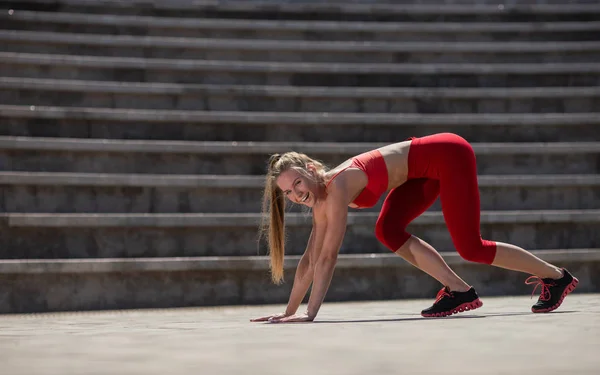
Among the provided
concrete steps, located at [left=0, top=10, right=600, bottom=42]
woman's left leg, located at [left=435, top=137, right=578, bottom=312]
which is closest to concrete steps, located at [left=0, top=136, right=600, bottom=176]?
concrete steps, located at [left=0, top=10, right=600, bottom=42]

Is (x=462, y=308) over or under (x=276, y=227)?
under

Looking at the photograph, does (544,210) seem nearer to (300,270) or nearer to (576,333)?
(300,270)

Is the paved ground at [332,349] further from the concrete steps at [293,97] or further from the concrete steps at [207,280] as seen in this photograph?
the concrete steps at [293,97]

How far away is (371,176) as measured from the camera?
3.69 m

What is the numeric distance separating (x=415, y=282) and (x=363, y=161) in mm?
1711

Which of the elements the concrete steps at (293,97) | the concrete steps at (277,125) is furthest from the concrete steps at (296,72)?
the concrete steps at (277,125)

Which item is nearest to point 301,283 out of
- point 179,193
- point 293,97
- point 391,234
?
point 391,234

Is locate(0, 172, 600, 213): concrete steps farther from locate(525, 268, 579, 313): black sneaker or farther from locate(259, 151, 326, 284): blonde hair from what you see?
locate(525, 268, 579, 313): black sneaker

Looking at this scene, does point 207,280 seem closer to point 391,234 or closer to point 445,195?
point 391,234

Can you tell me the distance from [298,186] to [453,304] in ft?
2.76

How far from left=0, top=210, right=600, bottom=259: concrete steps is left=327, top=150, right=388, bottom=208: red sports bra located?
1.59m

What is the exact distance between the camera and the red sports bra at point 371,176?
12.1 feet

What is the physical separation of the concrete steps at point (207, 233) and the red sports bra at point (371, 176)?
1.59m

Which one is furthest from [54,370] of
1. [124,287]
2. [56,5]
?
[56,5]
